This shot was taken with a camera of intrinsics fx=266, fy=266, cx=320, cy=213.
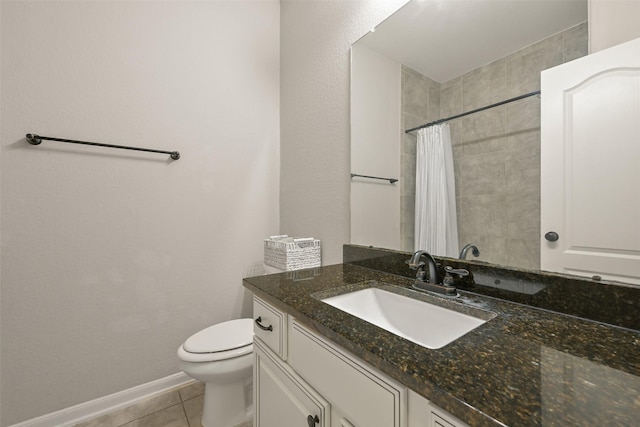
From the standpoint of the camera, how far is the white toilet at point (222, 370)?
124 cm

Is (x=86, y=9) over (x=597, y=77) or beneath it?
over

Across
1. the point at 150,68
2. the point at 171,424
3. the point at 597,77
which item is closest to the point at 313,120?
the point at 150,68

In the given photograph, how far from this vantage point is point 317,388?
2.18 feet

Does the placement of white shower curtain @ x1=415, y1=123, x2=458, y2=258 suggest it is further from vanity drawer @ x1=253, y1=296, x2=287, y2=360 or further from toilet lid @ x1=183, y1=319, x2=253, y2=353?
toilet lid @ x1=183, y1=319, x2=253, y2=353

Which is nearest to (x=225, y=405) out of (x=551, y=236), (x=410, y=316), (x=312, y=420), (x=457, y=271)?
(x=312, y=420)

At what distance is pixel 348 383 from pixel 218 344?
1.00 meters

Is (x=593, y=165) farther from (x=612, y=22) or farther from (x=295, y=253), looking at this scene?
(x=295, y=253)

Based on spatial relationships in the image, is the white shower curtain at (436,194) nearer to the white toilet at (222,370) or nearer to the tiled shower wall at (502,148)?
the tiled shower wall at (502,148)

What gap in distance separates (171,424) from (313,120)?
1.86 metres

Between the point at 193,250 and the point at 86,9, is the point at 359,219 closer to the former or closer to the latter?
the point at 193,250

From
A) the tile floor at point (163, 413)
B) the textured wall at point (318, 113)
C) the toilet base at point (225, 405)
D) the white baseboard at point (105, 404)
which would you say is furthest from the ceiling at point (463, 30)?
the white baseboard at point (105, 404)

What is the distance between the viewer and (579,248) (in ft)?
2.27

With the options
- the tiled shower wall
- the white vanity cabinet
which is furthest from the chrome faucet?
the white vanity cabinet

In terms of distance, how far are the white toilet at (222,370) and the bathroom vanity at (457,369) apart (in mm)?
428
